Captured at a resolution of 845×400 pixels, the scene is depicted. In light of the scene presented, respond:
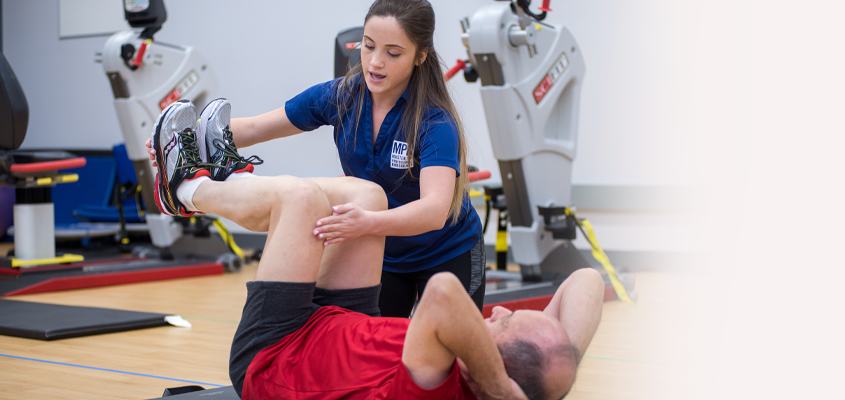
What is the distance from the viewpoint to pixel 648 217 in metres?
5.00

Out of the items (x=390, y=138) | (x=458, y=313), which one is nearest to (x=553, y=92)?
(x=390, y=138)

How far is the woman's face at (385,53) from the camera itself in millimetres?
1693

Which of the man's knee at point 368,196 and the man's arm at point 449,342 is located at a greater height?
the man's knee at point 368,196

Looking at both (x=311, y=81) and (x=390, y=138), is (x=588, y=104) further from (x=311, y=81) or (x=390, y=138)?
(x=390, y=138)

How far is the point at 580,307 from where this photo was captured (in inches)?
60.4

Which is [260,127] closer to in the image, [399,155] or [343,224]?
[399,155]

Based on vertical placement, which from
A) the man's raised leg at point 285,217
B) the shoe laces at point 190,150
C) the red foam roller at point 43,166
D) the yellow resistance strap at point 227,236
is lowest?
the yellow resistance strap at point 227,236

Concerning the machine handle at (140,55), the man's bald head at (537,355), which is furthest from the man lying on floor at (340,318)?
the machine handle at (140,55)

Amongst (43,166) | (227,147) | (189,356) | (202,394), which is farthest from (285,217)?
(43,166)

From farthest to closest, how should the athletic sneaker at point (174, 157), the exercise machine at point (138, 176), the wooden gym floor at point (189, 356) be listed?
the exercise machine at point (138, 176)
the wooden gym floor at point (189, 356)
the athletic sneaker at point (174, 157)

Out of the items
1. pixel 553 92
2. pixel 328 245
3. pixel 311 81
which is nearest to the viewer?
pixel 328 245

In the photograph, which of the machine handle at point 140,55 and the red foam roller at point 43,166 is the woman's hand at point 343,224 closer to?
the red foam roller at point 43,166

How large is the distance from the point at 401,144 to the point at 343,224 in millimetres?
384

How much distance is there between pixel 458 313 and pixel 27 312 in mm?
2578
